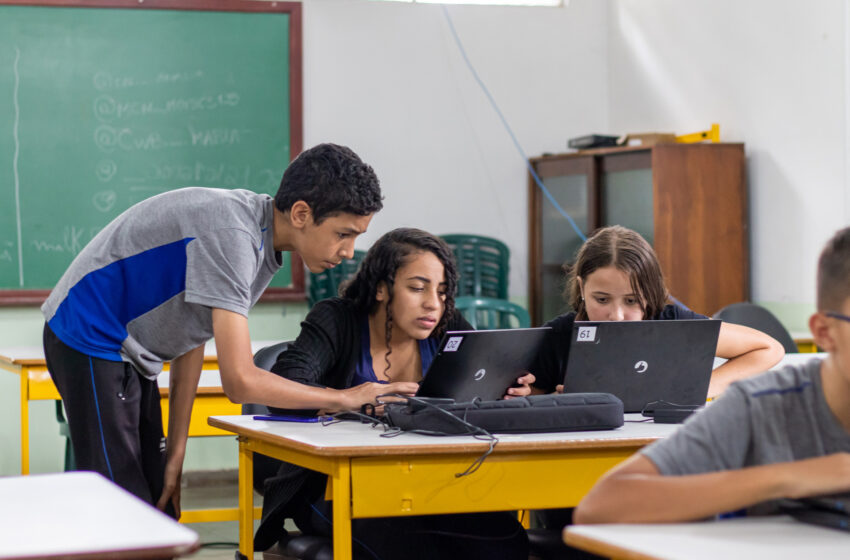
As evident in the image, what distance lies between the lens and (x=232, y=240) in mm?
1893

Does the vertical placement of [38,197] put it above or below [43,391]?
above

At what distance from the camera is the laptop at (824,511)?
1.15 meters

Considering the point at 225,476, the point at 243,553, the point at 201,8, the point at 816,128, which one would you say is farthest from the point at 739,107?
the point at 243,553

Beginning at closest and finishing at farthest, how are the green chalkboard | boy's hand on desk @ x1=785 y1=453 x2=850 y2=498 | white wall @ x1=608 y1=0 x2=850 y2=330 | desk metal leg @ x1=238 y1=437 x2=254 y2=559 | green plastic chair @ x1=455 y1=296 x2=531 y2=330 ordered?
1. boy's hand on desk @ x1=785 y1=453 x2=850 y2=498
2. desk metal leg @ x1=238 y1=437 x2=254 y2=559
3. white wall @ x1=608 y1=0 x2=850 y2=330
4. green plastic chair @ x1=455 y1=296 x2=531 y2=330
5. the green chalkboard

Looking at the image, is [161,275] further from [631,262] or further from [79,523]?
[631,262]

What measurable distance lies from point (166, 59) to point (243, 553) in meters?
3.14

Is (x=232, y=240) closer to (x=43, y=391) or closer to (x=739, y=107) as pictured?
(x=43, y=391)

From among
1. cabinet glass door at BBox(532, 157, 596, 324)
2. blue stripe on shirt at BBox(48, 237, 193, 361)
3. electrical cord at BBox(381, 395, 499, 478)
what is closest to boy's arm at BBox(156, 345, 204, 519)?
blue stripe on shirt at BBox(48, 237, 193, 361)

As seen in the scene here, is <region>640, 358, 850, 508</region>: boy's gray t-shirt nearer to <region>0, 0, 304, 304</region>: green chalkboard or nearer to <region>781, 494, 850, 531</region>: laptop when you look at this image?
<region>781, 494, 850, 531</region>: laptop

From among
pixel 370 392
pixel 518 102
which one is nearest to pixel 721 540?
pixel 370 392

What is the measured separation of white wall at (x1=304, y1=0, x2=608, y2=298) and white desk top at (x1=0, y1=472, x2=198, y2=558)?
3619mm

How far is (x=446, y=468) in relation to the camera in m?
1.79

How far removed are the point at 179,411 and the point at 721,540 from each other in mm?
1403

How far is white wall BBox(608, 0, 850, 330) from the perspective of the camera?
3.93 m
